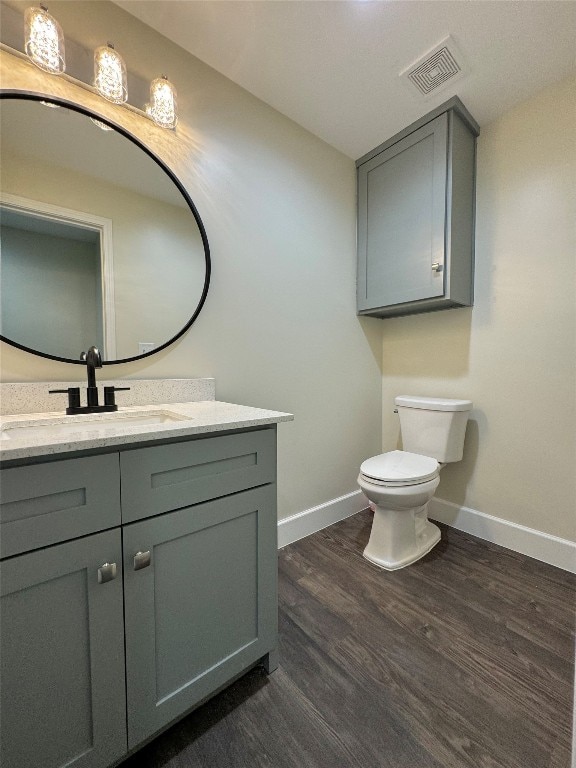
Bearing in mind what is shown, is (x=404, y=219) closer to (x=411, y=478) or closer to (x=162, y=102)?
(x=162, y=102)

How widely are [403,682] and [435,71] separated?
95.2 inches

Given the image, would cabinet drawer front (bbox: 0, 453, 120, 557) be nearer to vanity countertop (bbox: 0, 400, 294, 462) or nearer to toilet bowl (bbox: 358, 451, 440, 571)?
vanity countertop (bbox: 0, 400, 294, 462)

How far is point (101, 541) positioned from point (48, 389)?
642mm

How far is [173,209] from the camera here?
1.31 metres

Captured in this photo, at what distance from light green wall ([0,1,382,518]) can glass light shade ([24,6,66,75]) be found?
0.19ft

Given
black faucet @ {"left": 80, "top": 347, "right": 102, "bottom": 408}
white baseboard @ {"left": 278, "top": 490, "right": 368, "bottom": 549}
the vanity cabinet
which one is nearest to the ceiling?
the vanity cabinet

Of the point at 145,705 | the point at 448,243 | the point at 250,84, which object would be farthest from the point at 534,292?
the point at 145,705

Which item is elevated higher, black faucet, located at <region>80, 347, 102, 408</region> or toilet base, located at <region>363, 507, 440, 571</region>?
black faucet, located at <region>80, 347, 102, 408</region>

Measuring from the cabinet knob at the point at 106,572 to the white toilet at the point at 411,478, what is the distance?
3.64 ft

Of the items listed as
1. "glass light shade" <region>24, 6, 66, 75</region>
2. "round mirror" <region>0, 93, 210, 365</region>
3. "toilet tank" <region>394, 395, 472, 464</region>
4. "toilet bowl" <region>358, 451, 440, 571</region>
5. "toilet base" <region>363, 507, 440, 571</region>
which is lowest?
"toilet base" <region>363, 507, 440, 571</region>

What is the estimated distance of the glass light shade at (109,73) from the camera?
3.55 feet

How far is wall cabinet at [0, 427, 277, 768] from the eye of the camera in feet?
1.98

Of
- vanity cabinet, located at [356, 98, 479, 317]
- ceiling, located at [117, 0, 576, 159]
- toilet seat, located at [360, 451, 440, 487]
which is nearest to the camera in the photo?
ceiling, located at [117, 0, 576, 159]

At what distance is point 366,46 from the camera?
1.30 m
